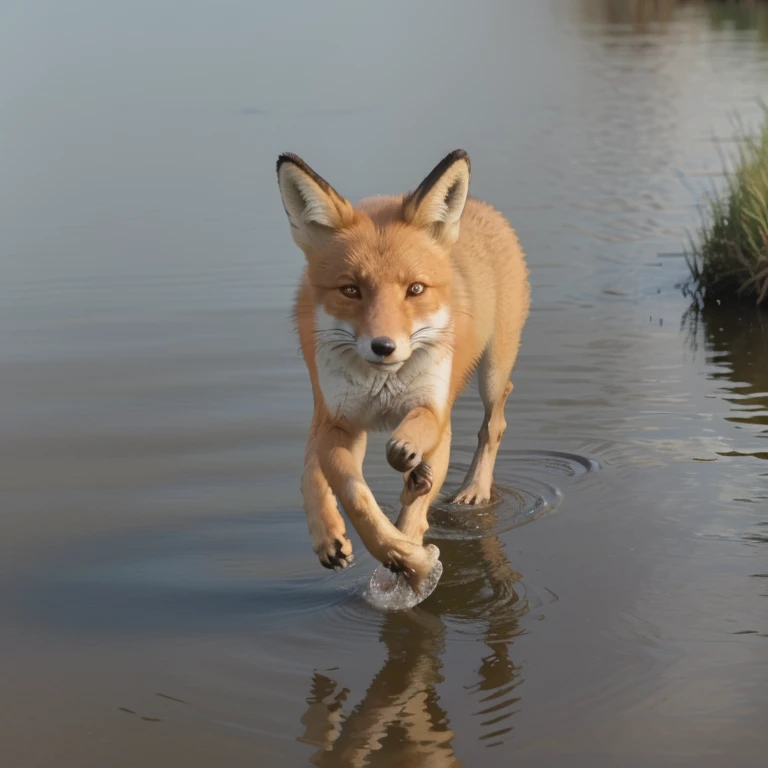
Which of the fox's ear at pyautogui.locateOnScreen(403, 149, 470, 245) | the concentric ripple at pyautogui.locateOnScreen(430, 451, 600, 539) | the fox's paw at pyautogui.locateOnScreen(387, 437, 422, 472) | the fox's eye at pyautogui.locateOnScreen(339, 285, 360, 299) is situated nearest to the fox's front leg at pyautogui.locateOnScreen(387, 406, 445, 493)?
the fox's paw at pyautogui.locateOnScreen(387, 437, 422, 472)

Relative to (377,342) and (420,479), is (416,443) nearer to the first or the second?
(420,479)

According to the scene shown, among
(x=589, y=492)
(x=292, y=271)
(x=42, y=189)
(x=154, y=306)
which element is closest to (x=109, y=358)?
(x=154, y=306)

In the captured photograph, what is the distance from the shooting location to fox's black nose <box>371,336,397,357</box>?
14.9ft

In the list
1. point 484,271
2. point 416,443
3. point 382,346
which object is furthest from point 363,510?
point 484,271

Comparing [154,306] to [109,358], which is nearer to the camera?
[109,358]

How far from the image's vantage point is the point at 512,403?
8.09 metres

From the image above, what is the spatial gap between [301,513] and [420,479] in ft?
5.10

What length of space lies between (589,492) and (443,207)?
2047 mm

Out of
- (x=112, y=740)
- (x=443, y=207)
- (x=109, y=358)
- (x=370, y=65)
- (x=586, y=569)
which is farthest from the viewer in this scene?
(x=370, y=65)

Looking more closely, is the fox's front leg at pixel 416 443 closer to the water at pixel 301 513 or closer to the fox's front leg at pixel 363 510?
the fox's front leg at pixel 363 510

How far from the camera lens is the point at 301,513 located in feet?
20.9

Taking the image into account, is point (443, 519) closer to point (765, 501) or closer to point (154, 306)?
point (765, 501)

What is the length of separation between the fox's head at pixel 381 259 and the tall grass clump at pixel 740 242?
5.38 meters

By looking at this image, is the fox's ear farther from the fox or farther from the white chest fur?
the white chest fur
